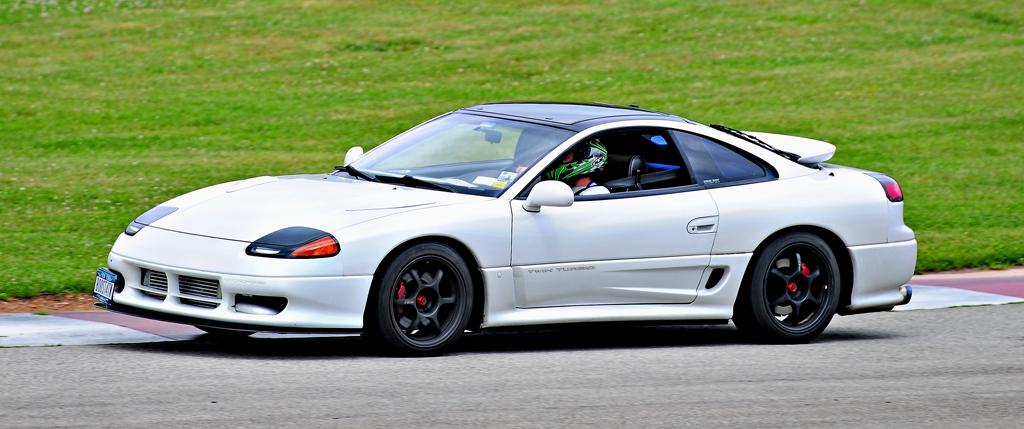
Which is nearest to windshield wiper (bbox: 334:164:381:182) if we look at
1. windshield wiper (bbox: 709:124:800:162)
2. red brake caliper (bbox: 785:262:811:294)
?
windshield wiper (bbox: 709:124:800:162)

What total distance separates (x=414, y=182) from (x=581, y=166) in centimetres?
95

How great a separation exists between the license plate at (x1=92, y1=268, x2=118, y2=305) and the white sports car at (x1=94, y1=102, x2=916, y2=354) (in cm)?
2

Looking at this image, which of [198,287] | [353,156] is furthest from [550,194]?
[198,287]

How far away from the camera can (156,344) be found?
27.3ft

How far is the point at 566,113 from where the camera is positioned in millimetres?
9203

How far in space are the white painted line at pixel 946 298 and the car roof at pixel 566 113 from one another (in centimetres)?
260

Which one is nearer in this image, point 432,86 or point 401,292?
point 401,292

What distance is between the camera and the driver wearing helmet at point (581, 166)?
8672 millimetres

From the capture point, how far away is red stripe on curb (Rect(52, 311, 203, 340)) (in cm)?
873

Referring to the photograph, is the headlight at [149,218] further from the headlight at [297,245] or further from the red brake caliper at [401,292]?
the red brake caliper at [401,292]

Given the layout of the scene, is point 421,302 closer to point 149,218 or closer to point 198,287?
point 198,287

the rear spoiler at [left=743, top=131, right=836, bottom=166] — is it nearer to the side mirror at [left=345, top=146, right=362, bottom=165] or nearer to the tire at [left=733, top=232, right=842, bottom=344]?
the tire at [left=733, top=232, right=842, bottom=344]

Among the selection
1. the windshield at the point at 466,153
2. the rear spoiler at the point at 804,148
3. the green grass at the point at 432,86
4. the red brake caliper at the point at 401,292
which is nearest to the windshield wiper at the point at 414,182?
the windshield at the point at 466,153

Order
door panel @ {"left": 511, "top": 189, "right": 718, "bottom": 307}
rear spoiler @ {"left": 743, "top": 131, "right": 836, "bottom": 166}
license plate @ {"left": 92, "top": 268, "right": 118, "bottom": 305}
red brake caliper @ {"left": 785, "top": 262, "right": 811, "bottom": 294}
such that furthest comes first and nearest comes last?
rear spoiler @ {"left": 743, "top": 131, "right": 836, "bottom": 166}
red brake caliper @ {"left": 785, "top": 262, "right": 811, "bottom": 294}
door panel @ {"left": 511, "top": 189, "right": 718, "bottom": 307}
license plate @ {"left": 92, "top": 268, "right": 118, "bottom": 305}
